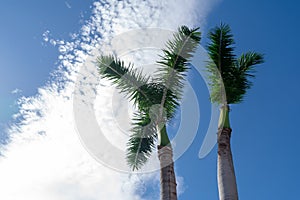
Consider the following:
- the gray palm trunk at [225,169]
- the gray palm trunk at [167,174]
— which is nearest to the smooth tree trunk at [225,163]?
the gray palm trunk at [225,169]

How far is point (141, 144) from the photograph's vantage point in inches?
571

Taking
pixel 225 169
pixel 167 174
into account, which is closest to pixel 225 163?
pixel 225 169

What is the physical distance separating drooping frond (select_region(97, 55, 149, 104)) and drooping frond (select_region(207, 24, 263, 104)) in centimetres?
249

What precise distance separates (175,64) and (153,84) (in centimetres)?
105

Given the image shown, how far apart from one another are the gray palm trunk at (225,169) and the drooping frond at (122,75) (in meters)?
3.33

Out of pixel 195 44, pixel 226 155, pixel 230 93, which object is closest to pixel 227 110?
pixel 230 93

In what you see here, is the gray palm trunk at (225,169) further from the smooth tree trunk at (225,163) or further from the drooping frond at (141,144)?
the drooping frond at (141,144)

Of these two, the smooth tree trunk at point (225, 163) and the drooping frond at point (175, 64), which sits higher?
the drooping frond at point (175, 64)

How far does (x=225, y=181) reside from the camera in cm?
1177

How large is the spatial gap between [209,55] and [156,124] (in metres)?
3.13

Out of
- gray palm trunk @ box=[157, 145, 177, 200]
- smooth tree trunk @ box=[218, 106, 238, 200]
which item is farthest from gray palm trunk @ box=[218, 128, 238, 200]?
gray palm trunk @ box=[157, 145, 177, 200]

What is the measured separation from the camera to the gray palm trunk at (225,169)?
11523 millimetres

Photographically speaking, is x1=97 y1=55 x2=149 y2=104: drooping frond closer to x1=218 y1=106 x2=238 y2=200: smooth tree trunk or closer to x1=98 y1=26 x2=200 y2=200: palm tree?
x1=98 y1=26 x2=200 y2=200: palm tree

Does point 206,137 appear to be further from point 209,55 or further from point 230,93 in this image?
point 209,55
